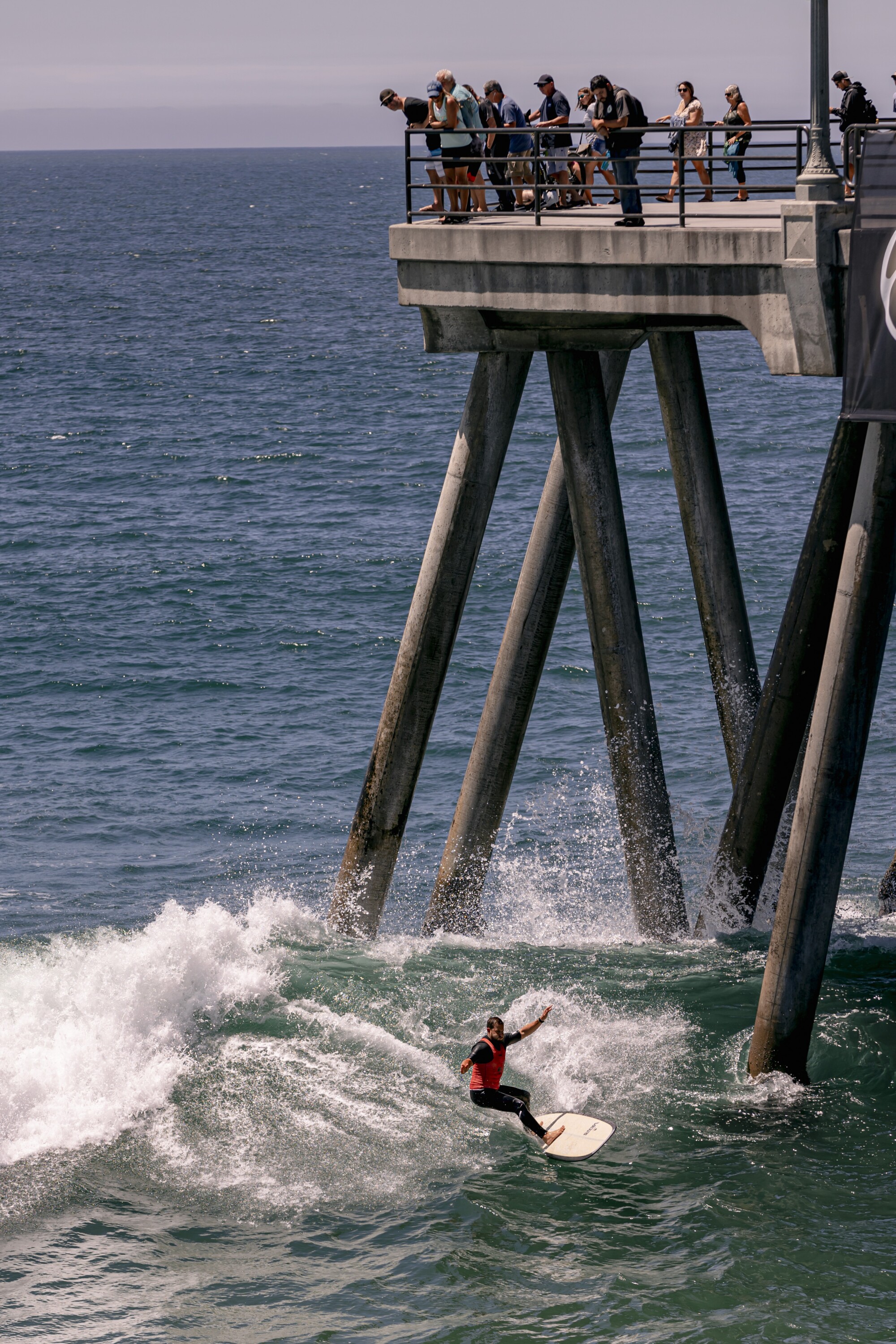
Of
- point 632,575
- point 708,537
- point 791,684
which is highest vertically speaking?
point 708,537

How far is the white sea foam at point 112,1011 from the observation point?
49.5ft

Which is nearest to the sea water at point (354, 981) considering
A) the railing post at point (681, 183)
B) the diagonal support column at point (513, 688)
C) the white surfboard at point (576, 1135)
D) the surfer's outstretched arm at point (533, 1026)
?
the white surfboard at point (576, 1135)

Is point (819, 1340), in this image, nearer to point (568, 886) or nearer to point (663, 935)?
point (663, 935)

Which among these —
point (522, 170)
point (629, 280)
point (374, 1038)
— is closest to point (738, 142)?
point (522, 170)

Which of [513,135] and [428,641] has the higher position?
[513,135]

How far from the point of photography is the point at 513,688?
1727 centimetres

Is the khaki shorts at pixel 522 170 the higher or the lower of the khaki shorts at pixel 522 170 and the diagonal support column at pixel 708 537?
the higher

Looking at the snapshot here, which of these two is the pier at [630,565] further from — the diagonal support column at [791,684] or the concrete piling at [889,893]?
the concrete piling at [889,893]

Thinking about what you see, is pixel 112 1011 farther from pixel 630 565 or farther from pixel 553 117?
pixel 553 117

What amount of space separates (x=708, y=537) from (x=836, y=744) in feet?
15.1

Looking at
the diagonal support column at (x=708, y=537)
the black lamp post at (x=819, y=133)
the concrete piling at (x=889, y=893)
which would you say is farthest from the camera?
the concrete piling at (x=889, y=893)

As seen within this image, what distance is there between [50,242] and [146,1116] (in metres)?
123

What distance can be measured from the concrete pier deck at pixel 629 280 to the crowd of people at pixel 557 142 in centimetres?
40

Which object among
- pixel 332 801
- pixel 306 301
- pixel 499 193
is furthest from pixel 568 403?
pixel 306 301
